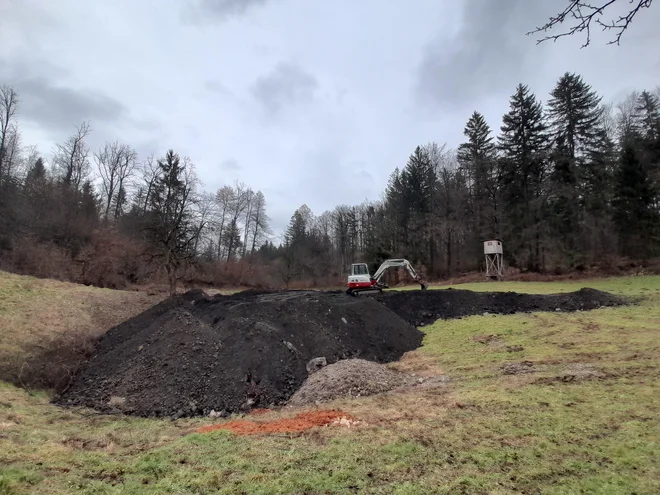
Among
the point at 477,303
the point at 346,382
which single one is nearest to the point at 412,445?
the point at 346,382

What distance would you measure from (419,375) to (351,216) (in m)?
49.2

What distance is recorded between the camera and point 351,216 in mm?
57656

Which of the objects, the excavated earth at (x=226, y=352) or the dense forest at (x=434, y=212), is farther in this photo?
the dense forest at (x=434, y=212)

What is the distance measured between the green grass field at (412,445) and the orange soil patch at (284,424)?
328mm

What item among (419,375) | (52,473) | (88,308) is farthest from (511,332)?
(88,308)

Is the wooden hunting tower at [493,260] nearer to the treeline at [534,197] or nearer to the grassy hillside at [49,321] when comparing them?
the treeline at [534,197]

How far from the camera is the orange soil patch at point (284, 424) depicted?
221 inches

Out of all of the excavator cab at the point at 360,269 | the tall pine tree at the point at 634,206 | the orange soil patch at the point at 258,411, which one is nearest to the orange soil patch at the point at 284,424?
the orange soil patch at the point at 258,411

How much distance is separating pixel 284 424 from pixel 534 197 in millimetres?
37159

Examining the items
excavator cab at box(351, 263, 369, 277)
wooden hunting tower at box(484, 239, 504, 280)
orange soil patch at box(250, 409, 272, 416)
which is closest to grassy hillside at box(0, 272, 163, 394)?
orange soil patch at box(250, 409, 272, 416)

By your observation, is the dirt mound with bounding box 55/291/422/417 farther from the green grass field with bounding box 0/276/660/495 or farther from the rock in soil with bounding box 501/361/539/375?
the rock in soil with bounding box 501/361/539/375

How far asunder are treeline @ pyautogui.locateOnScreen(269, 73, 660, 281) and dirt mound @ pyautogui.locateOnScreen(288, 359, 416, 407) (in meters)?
28.1

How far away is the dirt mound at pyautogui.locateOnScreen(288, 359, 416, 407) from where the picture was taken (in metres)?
7.71

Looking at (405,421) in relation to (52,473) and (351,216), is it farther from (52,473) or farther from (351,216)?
(351,216)
